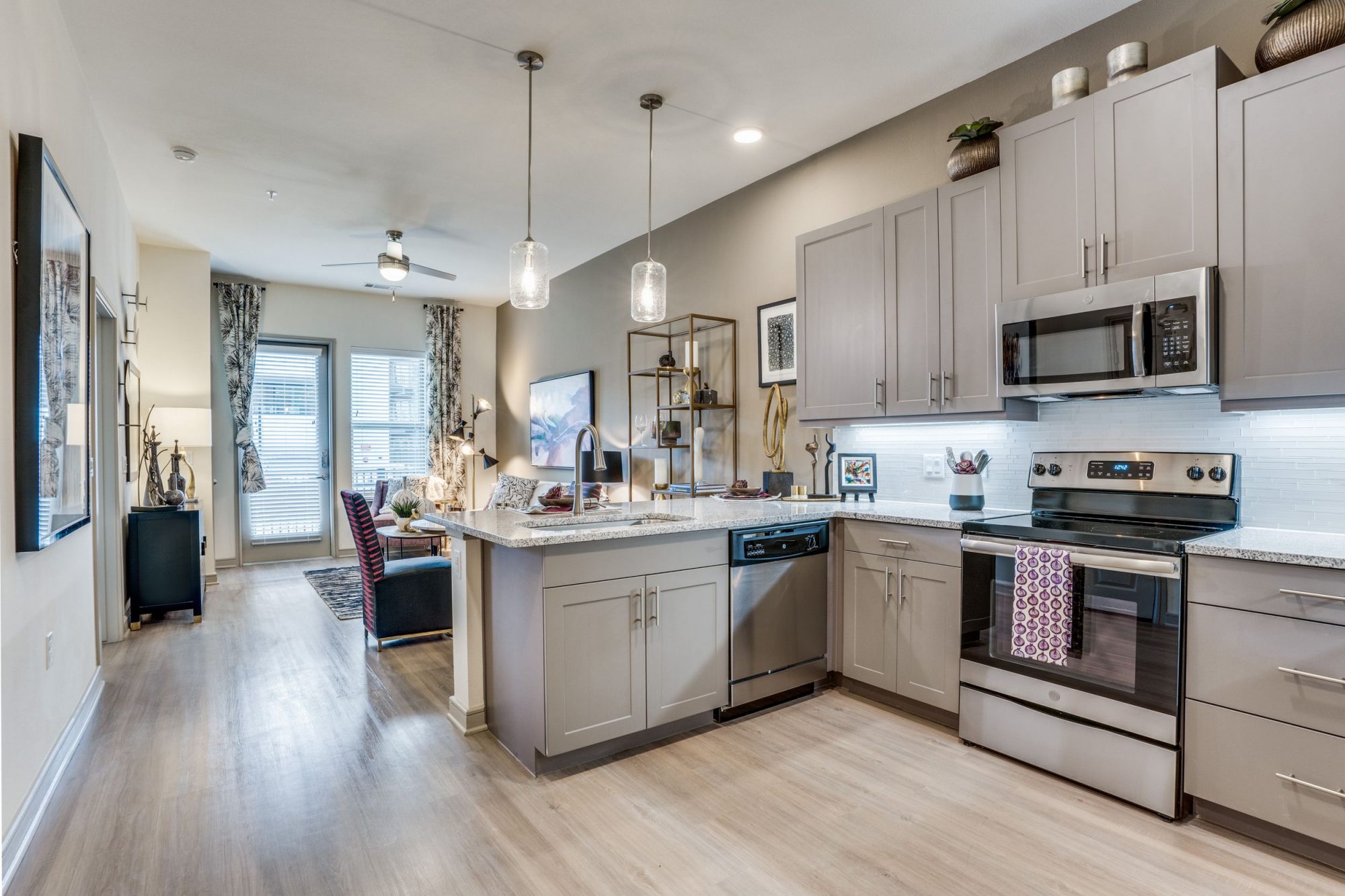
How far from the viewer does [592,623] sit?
2.51 metres

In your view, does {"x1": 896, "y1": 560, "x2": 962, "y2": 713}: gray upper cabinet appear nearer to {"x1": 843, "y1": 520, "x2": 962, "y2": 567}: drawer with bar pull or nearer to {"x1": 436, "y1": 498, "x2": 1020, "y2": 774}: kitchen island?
{"x1": 843, "y1": 520, "x2": 962, "y2": 567}: drawer with bar pull

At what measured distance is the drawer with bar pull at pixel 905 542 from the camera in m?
2.77

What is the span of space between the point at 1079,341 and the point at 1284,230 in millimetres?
634

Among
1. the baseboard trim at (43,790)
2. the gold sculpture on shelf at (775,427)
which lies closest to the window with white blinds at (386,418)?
the baseboard trim at (43,790)

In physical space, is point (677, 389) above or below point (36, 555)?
above

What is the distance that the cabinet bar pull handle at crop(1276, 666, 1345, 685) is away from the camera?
183 cm

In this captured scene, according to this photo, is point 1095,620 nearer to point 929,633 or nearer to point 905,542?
point 929,633

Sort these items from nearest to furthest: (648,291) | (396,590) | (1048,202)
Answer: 1. (1048,202)
2. (648,291)
3. (396,590)

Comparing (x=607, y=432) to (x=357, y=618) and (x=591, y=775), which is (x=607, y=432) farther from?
(x=591, y=775)

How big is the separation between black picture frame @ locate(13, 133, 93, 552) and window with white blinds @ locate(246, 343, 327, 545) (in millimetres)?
4527

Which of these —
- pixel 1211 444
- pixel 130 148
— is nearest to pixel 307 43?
pixel 130 148

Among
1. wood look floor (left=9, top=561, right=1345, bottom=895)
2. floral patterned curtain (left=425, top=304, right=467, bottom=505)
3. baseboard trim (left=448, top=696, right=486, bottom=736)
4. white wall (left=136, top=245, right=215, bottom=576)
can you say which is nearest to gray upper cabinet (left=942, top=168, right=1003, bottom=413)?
wood look floor (left=9, top=561, right=1345, bottom=895)

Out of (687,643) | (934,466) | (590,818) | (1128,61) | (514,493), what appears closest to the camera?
(590,818)

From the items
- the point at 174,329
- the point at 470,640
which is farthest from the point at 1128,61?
the point at 174,329
